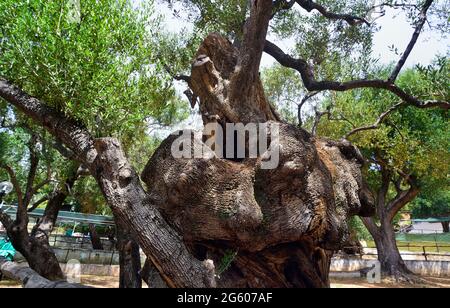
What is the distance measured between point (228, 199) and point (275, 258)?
4.37 feet

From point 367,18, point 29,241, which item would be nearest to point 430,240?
point 367,18

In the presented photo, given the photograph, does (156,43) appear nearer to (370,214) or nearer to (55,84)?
(55,84)

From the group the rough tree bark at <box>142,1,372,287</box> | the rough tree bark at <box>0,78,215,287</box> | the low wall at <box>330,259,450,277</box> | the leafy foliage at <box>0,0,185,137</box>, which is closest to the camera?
the rough tree bark at <box>0,78,215,287</box>

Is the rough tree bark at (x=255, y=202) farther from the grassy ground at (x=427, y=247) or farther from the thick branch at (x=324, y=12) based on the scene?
the grassy ground at (x=427, y=247)

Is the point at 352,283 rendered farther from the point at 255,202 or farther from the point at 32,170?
the point at 32,170

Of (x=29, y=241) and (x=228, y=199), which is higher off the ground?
(x=228, y=199)

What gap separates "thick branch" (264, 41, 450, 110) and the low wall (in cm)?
1321

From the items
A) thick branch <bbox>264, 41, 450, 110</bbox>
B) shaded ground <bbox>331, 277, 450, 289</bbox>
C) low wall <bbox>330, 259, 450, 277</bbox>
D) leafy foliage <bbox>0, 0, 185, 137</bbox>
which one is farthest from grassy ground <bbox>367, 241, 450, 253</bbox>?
leafy foliage <bbox>0, 0, 185, 137</bbox>

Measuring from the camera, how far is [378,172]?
18.7 meters

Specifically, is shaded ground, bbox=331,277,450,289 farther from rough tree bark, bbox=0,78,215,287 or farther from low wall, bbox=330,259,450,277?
rough tree bark, bbox=0,78,215,287

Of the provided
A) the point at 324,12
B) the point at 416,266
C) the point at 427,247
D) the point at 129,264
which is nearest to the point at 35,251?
the point at 129,264

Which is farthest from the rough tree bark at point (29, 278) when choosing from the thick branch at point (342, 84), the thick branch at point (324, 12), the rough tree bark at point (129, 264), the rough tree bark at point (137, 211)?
the thick branch at point (324, 12)

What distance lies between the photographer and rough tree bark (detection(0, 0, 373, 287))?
4660 mm

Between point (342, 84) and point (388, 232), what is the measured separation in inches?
502
